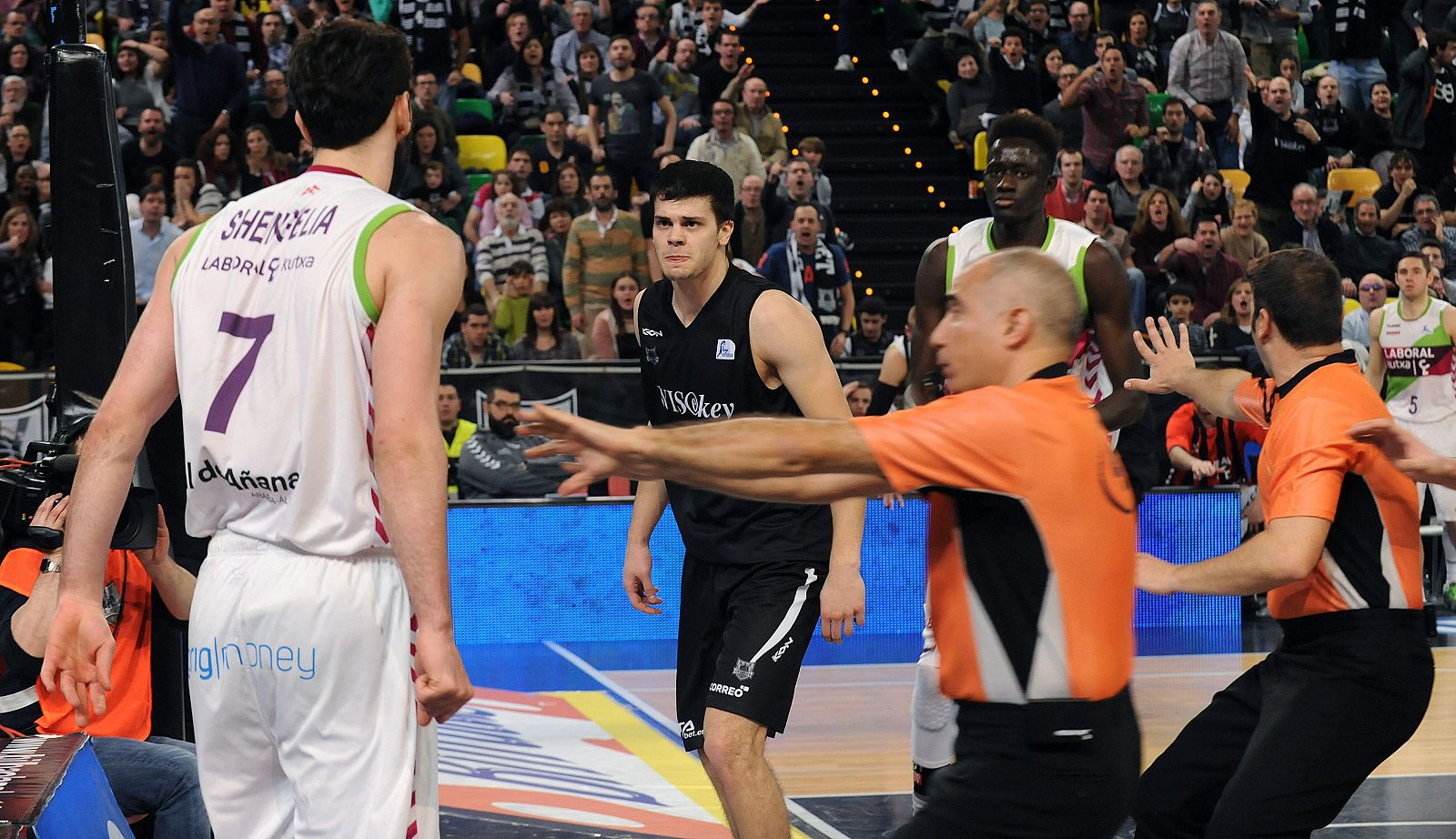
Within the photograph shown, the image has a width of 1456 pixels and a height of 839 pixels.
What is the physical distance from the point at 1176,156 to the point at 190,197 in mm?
9570

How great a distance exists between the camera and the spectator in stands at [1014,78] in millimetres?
16969

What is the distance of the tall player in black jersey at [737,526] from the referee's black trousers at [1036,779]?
162cm

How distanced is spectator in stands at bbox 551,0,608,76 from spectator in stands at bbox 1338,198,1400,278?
7.39 m

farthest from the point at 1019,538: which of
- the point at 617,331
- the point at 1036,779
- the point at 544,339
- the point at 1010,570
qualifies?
the point at 617,331

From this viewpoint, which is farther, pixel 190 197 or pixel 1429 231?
pixel 1429 231

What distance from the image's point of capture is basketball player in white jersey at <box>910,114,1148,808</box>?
5.34 meters

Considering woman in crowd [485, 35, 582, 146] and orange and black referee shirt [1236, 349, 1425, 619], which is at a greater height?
woman in crowd [485, 35, 582, 146]

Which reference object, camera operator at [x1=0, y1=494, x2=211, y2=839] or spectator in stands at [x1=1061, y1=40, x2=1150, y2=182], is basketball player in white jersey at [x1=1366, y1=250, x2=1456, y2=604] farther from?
camera operator at [x1=0, y1=494, x2=211, y2=839]

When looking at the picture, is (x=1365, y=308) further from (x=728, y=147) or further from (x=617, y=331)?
(x=617, y=331)

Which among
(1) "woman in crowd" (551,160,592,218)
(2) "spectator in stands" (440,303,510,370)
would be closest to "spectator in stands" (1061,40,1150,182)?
(1) "woman in crowd" (551,160,592,218)

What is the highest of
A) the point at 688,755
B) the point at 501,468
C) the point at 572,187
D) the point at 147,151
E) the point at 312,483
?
the point at 147,151

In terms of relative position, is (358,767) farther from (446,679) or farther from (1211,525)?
(1211,525)

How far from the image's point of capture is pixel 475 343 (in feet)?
41.8

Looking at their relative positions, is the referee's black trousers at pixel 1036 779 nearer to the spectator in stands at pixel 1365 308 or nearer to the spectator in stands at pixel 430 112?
the spectator in stands at pixel 1365 308
